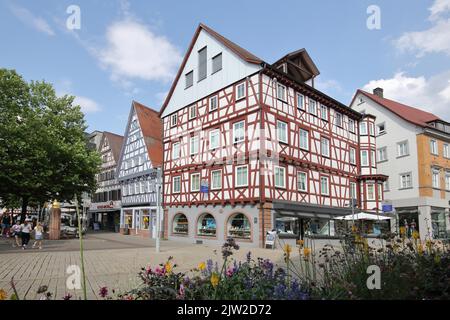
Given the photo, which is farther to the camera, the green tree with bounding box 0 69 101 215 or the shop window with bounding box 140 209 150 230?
the shop window with bounding box 140 209 150 230

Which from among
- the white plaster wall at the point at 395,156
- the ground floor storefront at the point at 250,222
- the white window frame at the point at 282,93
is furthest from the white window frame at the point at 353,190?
the white window frame at the point at 282,93

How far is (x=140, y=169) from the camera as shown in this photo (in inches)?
1448

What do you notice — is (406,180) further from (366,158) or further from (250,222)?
(250,222)

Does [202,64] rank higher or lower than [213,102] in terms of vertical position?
higher

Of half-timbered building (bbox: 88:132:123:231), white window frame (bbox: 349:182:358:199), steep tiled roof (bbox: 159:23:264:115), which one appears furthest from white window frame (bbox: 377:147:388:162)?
half-timbered building (bbox: 88:132:123:231)

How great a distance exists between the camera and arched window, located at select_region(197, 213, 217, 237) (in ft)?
80.9

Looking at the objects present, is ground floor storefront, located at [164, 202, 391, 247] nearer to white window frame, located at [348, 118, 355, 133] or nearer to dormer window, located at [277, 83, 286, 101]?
dormer window, located at [277, 83, 286, 101]

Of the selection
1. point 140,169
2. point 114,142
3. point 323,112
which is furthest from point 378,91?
point 114,142

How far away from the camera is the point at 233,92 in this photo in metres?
24.3

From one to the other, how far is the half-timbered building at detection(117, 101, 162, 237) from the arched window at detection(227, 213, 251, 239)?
1174cm

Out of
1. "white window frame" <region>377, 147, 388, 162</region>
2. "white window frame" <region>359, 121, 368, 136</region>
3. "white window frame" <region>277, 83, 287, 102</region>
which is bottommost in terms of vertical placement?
"white window frame" <region>377, 147, 388, 162</region>

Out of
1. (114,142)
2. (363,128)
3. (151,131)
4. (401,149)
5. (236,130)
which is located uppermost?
(114,142)

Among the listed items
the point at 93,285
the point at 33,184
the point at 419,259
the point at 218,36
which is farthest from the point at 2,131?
the point at 419,259

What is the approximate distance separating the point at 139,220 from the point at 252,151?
711 inches
